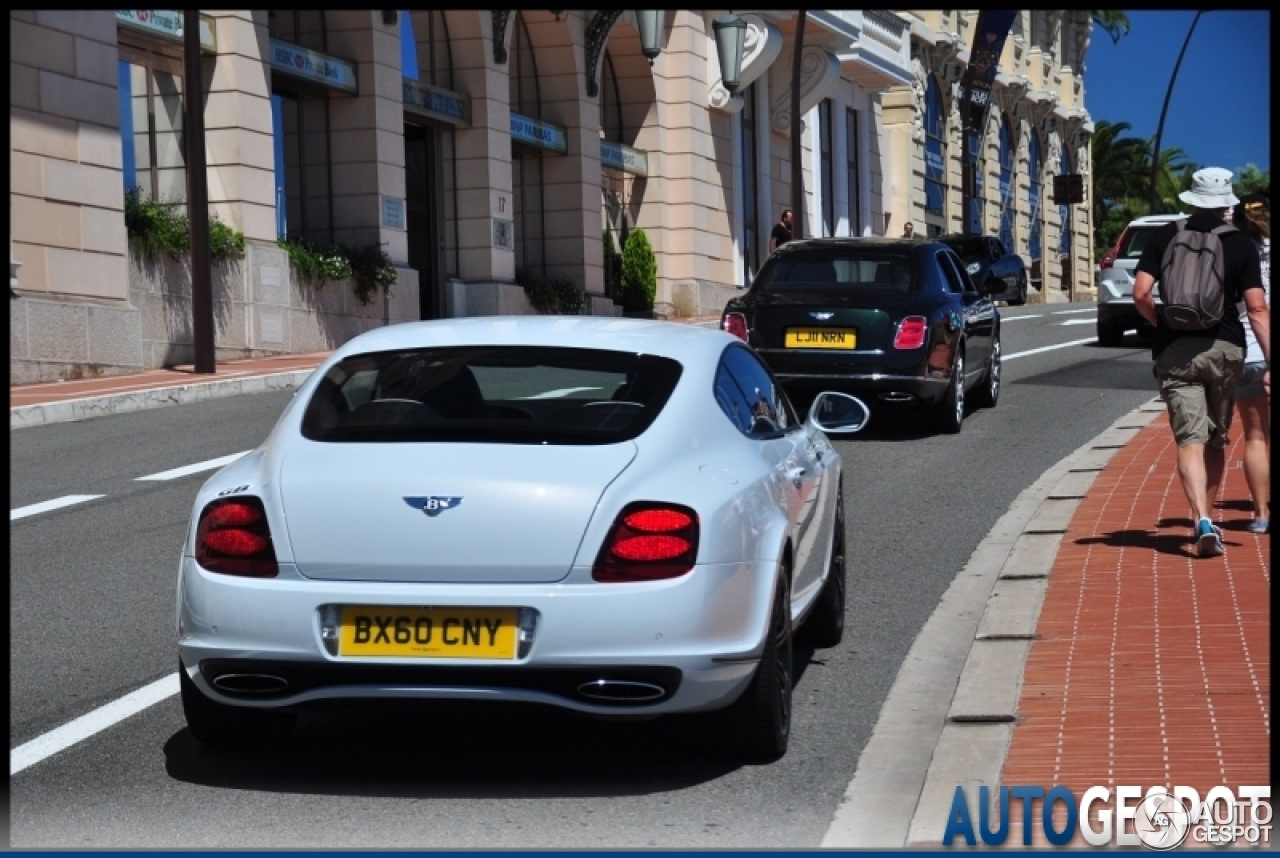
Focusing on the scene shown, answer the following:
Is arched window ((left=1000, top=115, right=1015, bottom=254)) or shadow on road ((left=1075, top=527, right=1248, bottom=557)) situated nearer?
shadow on road ((left=1075, top=527, right=1248, bottom=557))

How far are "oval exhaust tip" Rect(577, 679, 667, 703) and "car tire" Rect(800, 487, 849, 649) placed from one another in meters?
2.26

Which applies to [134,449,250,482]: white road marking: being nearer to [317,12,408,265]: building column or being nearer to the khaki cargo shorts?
the khaki cargo shorts

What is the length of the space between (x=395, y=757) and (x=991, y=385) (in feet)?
42.2

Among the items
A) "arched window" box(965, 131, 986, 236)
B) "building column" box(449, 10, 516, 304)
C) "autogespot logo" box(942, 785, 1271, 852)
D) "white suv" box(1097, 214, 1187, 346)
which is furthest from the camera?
"arched window" box(965, 131, 986, 236)

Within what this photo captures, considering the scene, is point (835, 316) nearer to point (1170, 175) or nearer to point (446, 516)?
point (446, 516)

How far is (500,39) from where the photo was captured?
3250cm

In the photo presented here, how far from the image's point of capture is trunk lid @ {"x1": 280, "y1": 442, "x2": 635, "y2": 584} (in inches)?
212

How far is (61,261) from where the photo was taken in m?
22.2

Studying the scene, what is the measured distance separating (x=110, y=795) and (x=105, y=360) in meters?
17.6

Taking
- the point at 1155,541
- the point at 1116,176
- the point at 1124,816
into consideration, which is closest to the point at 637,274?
the point at 1155,541

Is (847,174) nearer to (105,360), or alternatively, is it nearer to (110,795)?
(105,360)

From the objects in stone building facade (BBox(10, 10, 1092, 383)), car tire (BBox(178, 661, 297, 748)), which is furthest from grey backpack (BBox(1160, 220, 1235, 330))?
stone building facade (BBox(10, 10, 1092, 383))

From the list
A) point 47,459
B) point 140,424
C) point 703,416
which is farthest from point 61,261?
point 703,416

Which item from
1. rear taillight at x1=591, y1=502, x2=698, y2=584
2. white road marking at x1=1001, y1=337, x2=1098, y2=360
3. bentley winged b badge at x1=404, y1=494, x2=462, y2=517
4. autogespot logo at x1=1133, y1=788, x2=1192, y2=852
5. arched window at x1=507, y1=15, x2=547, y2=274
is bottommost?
autogespot logo at x1=1133, y1=788, x2=1192, y2=852
